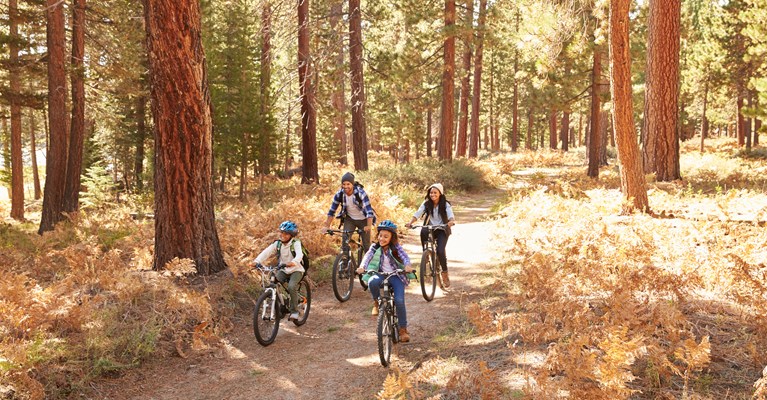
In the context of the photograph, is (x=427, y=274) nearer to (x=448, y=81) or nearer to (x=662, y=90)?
(x=662, y=90)

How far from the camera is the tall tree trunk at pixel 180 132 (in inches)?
293

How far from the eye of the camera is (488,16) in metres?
20.9

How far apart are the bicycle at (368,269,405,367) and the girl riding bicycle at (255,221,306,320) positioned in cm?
144

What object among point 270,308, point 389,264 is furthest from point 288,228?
point 389,264

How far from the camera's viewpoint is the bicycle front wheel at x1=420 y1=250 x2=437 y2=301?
8508 millimetres

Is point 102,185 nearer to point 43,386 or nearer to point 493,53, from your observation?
point 43,386

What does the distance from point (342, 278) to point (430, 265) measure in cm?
167

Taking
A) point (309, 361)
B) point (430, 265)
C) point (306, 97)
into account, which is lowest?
point (309, 361)

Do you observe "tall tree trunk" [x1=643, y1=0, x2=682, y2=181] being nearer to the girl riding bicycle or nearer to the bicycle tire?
the bicycle tire

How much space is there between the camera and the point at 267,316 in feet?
22.6

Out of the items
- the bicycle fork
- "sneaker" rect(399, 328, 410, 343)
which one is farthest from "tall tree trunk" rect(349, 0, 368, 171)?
"sneaker" rect(399, 328, 410, 343)

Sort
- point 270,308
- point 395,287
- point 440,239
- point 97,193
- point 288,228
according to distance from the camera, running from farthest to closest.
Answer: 1. point 97,193
2. point 440,239
3. point 288,228
4. point 270,308
5. point 395,287

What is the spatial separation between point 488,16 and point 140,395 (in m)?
19.9

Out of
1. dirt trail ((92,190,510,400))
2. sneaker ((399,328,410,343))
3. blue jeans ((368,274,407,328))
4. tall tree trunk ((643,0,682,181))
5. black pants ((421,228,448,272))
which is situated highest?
tall tree trunk ((643,0,682,181))
